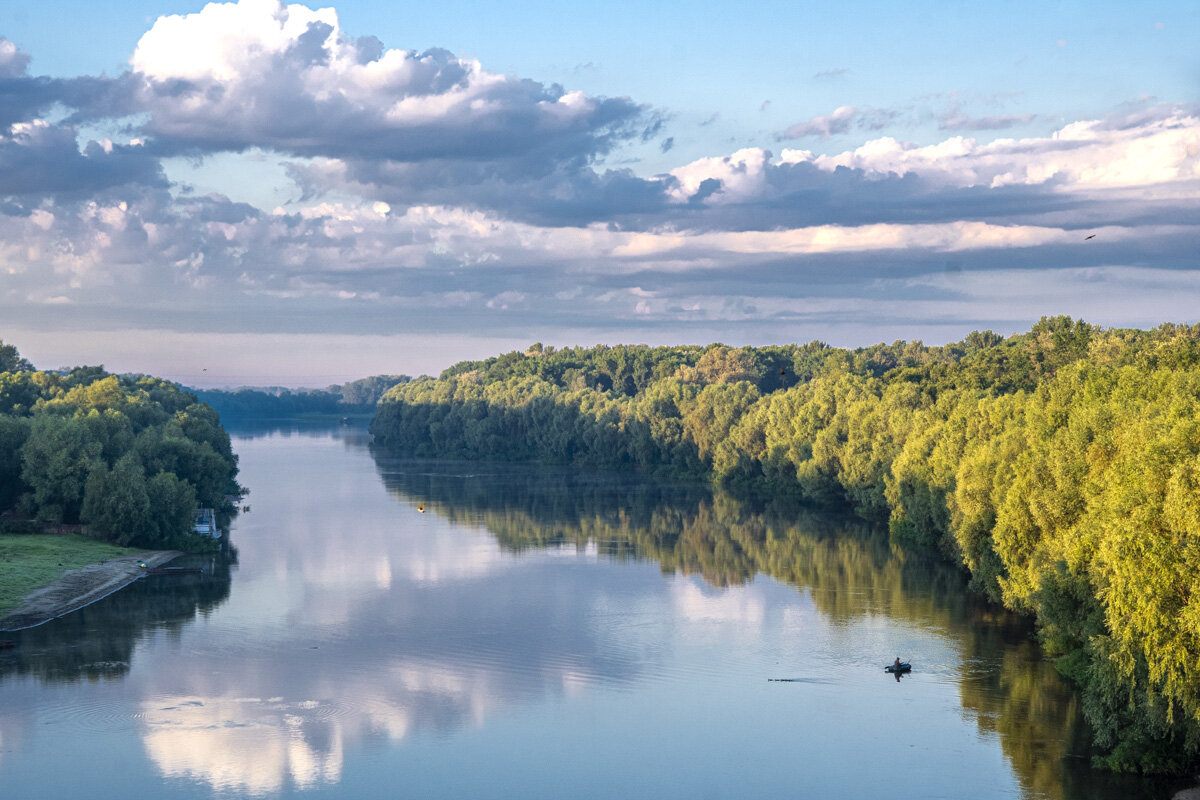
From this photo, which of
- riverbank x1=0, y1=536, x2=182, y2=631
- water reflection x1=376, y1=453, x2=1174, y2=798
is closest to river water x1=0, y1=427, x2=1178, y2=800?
water reflection x1=376, y1=453, x2=1174, y2=798

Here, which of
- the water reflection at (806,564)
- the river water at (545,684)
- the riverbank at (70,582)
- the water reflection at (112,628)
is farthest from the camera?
the riverbank at (70,582)

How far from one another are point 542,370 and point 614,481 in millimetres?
72913

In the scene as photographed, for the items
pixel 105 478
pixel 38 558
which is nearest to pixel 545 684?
pixel 38 558

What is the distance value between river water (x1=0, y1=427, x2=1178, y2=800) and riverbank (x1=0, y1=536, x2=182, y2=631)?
175cm

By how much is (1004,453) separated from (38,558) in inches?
1971

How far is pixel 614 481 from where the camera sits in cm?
12106

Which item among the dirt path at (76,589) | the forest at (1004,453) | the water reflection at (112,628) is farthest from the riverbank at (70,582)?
the forest at (1004,453)

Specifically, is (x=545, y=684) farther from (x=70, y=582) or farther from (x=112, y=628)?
(x=70, y=582)

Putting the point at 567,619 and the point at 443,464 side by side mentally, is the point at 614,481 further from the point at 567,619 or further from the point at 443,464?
the point at 567,619

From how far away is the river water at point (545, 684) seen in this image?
3375 cm

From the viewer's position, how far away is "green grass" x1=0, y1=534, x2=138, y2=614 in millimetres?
56188

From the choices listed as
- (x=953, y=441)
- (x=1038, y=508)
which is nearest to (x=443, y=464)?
(x=953, y=441)

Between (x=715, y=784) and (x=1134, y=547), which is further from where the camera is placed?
(x=715, y=784)

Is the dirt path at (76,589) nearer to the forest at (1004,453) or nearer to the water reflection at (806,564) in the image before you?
the water reflection at (806,564)
